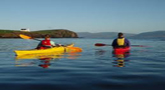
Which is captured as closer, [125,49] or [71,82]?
[71,82]

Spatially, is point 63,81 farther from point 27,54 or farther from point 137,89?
point 27,54

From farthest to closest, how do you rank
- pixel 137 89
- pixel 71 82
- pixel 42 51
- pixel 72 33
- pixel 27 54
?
pixel 72 33 → pixel 42 51 → pixel 27 54 → pixel 71 82 → pixel 137 89

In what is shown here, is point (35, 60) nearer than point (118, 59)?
Yes

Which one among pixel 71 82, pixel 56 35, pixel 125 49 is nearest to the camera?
pixel 71 82

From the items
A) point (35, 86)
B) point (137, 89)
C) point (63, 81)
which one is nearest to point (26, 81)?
point (35, 86)

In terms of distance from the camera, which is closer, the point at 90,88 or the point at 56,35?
the point at 90,88

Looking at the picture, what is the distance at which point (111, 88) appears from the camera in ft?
16.1

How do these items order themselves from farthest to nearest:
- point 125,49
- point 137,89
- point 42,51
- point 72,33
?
point 72,33, point 125,49, point 42,51, point 137,89

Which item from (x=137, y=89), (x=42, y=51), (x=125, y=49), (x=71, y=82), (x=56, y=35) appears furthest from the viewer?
(x=56, y=35)

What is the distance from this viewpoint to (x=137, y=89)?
15.7ft

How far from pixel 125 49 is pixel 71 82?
1204 centimetres

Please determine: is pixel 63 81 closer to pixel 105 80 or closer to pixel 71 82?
pixel 71 82

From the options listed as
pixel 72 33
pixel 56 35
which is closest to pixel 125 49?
pixel 56 35

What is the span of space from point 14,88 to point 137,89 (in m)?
3.17
